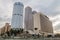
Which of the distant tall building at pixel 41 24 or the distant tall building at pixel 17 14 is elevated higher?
the distant tall building at pixel 17 14

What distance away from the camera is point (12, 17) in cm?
10662

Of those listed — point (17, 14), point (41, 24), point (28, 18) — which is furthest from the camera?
point (28, 18)

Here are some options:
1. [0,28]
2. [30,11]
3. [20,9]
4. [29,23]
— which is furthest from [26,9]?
[0,28]

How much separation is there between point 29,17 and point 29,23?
40.4 ft

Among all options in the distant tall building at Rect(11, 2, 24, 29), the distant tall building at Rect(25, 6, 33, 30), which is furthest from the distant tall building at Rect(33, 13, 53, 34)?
the distant tall building at Rect(25, 6, 33, 30)

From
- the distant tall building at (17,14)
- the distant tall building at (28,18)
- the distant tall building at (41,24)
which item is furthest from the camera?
the distant tall building at (28,18)

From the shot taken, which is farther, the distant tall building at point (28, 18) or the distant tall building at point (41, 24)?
the distant tall building at point (28, 18)

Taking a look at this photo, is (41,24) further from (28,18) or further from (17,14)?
(28,18)

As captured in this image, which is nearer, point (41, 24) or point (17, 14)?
point (41, 24)

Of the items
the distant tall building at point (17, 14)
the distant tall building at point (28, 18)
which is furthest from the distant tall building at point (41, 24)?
the distant tall building at point (28, 18)

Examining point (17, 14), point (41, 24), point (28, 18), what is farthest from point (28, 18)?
point (41, 24)

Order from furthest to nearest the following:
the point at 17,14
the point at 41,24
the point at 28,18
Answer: the point at 28,18 < the point at 17,14 < the point at 41,24

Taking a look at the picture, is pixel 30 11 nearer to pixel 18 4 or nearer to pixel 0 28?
pixel 18 4

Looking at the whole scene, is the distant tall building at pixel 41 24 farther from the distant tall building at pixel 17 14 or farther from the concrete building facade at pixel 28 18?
the concrete building facade at pixel 28 18
